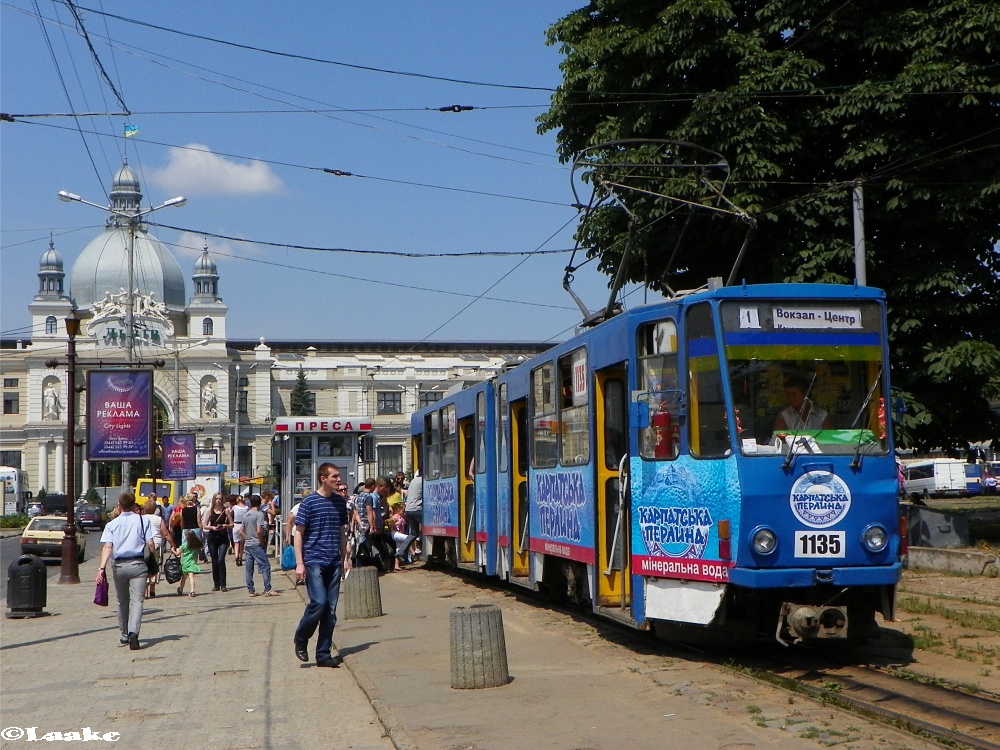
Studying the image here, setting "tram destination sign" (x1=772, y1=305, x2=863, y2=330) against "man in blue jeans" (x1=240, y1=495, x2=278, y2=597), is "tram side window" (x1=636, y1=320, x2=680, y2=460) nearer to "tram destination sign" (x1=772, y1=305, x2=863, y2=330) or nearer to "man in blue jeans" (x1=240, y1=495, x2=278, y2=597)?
"tram destination sign" (x1=772, y1=305, x2=863, y2=330)

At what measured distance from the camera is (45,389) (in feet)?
368

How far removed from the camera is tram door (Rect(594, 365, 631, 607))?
1174 centimetres

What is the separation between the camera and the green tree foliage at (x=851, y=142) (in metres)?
19.9

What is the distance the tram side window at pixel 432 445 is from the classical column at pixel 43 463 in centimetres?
9353

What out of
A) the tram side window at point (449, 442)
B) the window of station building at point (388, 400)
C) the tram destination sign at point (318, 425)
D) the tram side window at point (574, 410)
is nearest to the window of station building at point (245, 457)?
the window of station building at point (388, 400)

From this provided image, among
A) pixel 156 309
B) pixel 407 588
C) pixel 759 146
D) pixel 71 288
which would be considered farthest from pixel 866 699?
pixel 71 288

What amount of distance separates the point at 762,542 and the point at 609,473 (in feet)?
8.13

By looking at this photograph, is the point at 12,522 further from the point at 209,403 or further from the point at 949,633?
the point at 949,633

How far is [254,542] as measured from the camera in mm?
20016

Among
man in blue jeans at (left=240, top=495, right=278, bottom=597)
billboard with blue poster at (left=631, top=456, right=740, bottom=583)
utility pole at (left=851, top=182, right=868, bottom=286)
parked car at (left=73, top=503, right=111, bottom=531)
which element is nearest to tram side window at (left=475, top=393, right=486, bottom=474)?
man in blue jeans at (left=240, top=495, right=278, bottom=597)

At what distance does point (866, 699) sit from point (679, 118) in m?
15.3

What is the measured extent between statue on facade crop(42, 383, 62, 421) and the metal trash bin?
98.6m

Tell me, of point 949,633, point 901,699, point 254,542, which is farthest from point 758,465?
point 254,542

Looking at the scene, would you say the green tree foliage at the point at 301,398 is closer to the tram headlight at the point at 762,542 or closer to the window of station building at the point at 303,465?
the window of station building at the point at 303,465
